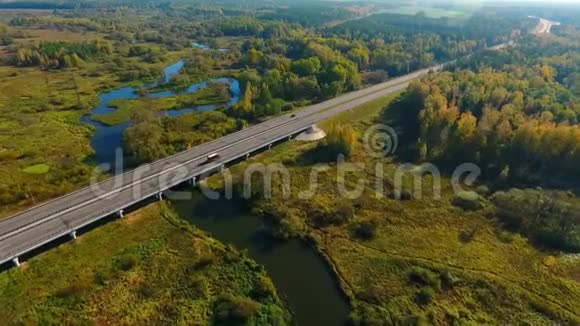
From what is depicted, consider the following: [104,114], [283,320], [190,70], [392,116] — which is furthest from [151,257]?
[190,70]

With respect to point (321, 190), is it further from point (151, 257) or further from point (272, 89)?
point (272, 89)

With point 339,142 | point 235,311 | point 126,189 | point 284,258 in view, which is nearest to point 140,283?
point 235,311

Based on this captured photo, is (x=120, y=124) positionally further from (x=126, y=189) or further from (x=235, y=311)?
(x=235, y=311)

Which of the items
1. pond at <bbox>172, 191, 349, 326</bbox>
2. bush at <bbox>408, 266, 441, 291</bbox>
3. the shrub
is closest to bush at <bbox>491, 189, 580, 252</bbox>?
bush at <bbox>408, 266, 441, 291</bbox>

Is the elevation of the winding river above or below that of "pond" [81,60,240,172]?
below

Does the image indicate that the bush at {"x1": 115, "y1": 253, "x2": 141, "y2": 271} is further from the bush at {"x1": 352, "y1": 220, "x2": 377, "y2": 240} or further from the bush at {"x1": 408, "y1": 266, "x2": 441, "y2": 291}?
the bush at {"x1": 408, "y1": 266, "x2": 441, "y2": 291}

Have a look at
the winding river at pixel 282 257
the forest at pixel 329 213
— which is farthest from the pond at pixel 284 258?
the forest at pixel 329 213

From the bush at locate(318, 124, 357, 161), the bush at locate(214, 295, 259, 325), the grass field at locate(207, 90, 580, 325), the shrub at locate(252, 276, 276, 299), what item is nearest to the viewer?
the bush at locate(214, 295, 259, 325)
